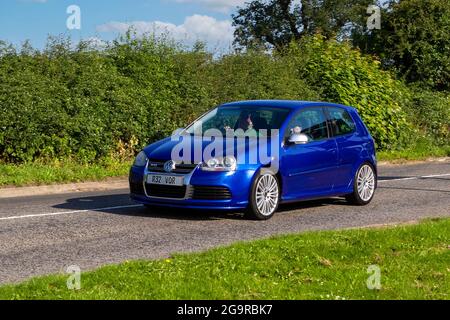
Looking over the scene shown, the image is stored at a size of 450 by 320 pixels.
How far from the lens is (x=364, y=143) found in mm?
13859

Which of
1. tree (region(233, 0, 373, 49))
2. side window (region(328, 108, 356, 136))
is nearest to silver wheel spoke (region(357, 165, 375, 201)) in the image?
side window (region(328, 108, 356, 136))

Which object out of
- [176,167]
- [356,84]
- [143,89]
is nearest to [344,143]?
[176,167]

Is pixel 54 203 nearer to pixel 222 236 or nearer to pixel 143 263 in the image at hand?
pixel 222 236

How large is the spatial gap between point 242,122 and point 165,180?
5.57ft

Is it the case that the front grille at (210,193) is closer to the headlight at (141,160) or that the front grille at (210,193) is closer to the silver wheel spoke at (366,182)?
the headlight at (141,160)

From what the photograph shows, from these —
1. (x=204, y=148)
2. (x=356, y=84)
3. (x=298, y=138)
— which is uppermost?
(x=356, y=84)

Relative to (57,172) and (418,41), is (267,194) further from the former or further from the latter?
(418,41)

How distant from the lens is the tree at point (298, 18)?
5238cm

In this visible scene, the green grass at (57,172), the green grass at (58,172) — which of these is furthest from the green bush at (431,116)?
the green grass at (57,172)

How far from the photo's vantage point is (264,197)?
11.7 metres

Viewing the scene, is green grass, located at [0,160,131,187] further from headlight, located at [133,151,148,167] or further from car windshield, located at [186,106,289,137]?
headlight, located at [133,151,148,167]

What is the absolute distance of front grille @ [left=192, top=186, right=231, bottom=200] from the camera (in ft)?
37.1

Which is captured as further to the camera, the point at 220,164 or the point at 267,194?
the point at 267,194

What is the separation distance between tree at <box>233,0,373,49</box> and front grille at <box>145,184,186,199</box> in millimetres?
40861
